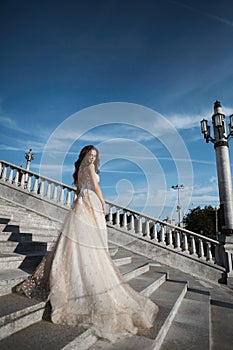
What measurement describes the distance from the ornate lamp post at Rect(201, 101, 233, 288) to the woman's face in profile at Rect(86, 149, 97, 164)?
550 cm

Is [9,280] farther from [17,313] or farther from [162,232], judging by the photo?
[162,232]

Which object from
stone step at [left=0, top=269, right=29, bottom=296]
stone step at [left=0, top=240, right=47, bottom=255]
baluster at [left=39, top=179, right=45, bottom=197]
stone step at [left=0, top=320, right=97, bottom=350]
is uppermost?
baluster at [left=39, top=179, right=45, bottom=197]

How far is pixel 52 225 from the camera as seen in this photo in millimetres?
7484

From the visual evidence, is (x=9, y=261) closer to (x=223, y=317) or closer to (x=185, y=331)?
(x=185, y=331)

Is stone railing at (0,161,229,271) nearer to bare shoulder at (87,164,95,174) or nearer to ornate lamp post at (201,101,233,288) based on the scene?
ornate lamp post at (201,101,233,288)

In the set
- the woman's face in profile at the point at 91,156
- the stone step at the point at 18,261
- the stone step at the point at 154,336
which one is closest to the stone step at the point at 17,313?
the stone step at the point at 154,336

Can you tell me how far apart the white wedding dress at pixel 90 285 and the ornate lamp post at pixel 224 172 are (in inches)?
184

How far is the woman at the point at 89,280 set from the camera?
6.79ft

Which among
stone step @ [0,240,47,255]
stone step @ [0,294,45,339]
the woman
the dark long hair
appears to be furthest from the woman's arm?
stone step @ [0,240,47,255]

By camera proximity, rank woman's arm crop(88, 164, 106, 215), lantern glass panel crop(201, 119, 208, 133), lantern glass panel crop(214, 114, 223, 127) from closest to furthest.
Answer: woman's arm crop(88, 164, 106, 215) → lantern glass panel crop(214, 114, 223, 127) → lantern glass panel crop(201, 119, 208, 133)

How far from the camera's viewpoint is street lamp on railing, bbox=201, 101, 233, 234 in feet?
21.9

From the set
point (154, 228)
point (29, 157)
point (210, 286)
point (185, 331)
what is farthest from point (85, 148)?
point (29, 157)

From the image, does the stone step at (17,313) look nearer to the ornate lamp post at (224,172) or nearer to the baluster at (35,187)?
the ornate lamp post at (224,172)

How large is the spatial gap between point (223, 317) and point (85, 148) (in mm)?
3788
